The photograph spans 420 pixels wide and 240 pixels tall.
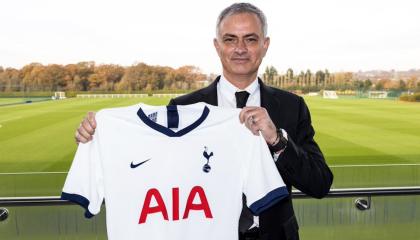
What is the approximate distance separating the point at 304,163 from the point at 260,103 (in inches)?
13.8

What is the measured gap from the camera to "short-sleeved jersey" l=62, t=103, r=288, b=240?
62.7 inches

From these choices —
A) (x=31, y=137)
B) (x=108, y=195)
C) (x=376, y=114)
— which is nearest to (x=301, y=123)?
(x=108, y=195)

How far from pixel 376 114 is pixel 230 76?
29.9 m

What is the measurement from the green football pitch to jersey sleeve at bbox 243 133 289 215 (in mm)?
1884

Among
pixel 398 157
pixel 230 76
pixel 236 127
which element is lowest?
pixel 398 157

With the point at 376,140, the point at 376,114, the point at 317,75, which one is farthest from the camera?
Answer: the point at 317,75

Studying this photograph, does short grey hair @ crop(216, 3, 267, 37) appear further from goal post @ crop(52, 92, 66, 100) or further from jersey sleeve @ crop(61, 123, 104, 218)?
goal post @ crop(52, 92, 66, 100)

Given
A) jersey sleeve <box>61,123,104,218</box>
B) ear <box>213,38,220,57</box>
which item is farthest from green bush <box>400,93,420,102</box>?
jersey sleeve <box>61,123,104,218</box>

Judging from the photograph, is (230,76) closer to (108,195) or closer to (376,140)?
(108,195)

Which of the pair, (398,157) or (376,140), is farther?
(376,140)

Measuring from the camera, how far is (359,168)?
A: 3748 millimetres

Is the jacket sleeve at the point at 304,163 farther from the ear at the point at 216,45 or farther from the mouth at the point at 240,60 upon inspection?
the ear at the point at 216,45

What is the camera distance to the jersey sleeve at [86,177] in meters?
1.65

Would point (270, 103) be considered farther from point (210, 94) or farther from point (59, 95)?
point (59, 95)
